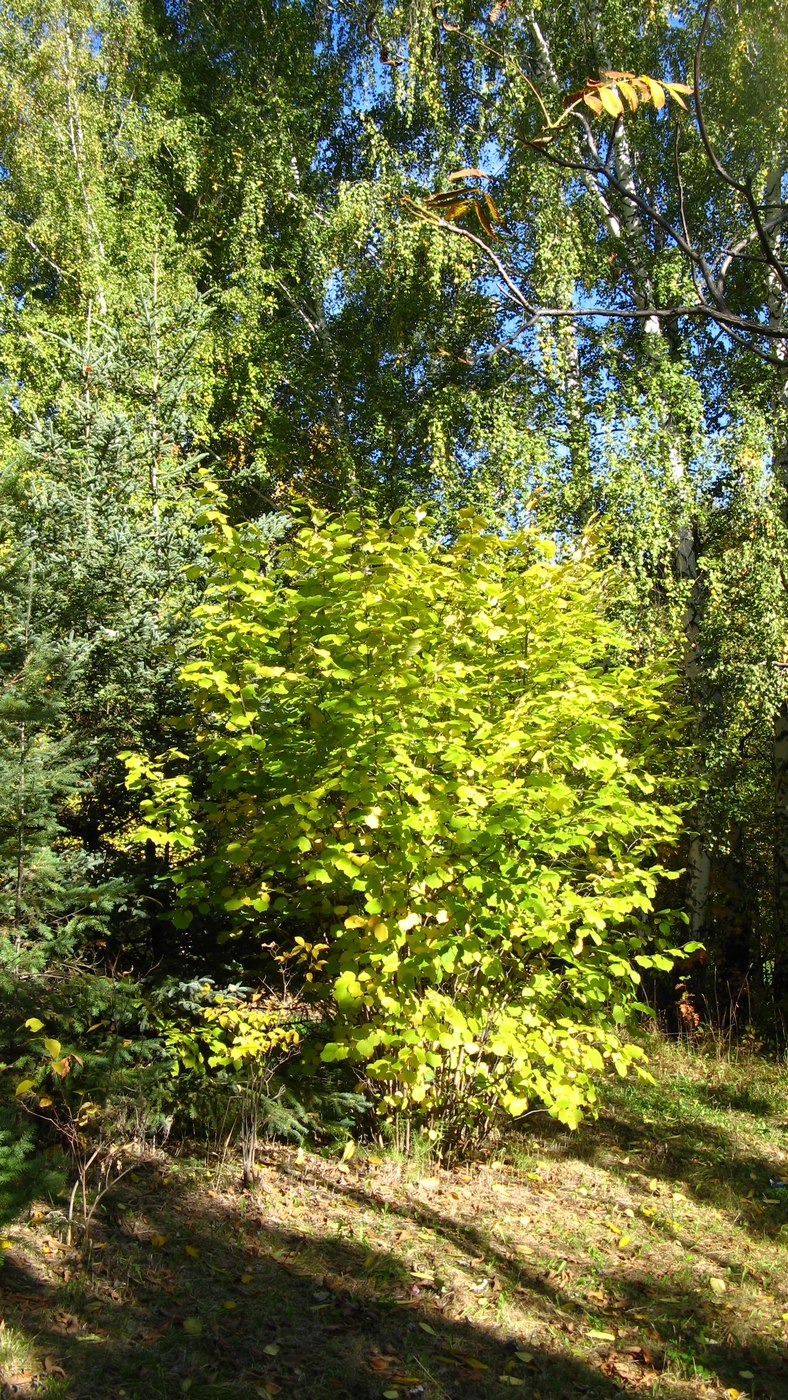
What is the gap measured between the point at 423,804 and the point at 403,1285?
1482 millimetres

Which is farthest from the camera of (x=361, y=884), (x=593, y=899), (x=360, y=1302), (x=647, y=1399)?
(x=593, y=899)

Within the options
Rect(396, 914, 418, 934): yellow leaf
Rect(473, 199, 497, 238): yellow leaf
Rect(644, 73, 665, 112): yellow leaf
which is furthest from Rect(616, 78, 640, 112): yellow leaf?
Rect(396, 914, 418, 934): yellow leaf

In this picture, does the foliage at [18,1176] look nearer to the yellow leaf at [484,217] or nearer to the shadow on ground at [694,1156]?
the shadow on ground at [694,1156]

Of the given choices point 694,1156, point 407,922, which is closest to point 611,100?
point 407,922

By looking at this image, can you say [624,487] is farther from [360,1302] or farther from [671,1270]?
[360,1302]

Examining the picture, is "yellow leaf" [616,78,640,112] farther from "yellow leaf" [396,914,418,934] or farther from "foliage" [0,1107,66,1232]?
"foliage" [0,1107,66,1232]

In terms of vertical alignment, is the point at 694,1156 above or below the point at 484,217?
below

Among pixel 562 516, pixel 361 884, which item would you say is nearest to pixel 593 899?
pixel 361 884

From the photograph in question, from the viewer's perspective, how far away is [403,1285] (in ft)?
9.89

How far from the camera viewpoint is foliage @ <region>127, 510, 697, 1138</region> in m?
3.38

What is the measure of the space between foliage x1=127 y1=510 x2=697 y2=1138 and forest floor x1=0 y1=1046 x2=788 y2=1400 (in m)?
0.43

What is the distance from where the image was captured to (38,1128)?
3.49m

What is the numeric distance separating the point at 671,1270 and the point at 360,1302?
119 cm

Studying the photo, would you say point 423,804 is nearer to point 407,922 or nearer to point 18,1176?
point 407,922
